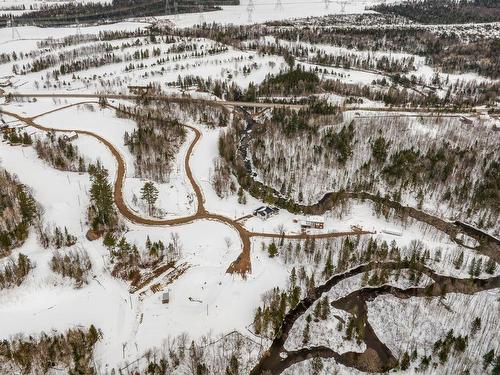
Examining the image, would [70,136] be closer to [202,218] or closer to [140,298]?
[202,218]

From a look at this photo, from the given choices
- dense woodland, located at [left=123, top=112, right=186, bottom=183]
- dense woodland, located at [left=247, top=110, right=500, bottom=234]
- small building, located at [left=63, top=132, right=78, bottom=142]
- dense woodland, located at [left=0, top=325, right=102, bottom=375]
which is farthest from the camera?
small building, located at [left=63, top=132, right=78, bottom=142]

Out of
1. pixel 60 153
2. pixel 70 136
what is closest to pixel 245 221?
pixel 60 153

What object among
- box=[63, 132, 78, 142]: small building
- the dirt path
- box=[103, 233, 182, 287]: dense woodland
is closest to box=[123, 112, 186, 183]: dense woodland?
the dirt path

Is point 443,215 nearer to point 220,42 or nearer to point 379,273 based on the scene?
point 379,273

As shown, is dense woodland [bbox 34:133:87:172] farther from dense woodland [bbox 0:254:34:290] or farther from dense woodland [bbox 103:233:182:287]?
dense woodland [bbox 0:254:34:290]

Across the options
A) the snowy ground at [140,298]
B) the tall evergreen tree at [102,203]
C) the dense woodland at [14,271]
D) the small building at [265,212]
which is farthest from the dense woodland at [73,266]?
the small building at [265,212]
